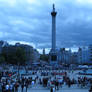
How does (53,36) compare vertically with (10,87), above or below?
above

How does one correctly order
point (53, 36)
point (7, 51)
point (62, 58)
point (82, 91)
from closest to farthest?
point (82, 91)
point (53, 36)
point (7, 51)
point (62, 58)

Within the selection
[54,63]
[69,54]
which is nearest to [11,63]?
[54,63]

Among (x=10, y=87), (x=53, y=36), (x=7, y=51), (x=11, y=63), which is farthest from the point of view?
(x=7, y=51)

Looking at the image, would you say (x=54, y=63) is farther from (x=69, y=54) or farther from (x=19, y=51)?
(x=69, y=54)

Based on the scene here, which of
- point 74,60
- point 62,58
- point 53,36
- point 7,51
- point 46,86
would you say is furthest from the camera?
point 74,60

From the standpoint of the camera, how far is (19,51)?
93.9 metres

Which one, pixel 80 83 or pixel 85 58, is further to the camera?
pixel 85 58

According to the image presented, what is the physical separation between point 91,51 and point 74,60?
43936 mm

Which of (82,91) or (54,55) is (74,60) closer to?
(54,55)

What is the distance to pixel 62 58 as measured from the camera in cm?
14612

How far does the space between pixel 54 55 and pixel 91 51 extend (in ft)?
143

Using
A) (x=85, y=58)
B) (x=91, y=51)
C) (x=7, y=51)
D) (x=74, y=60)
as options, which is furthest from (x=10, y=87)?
(x=74, y=60)

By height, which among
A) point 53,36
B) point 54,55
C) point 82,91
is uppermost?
point 53,36

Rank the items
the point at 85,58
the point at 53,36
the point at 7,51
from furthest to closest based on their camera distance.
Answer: the point at 85,58 < the point at 7,51 < the point at 53,36
